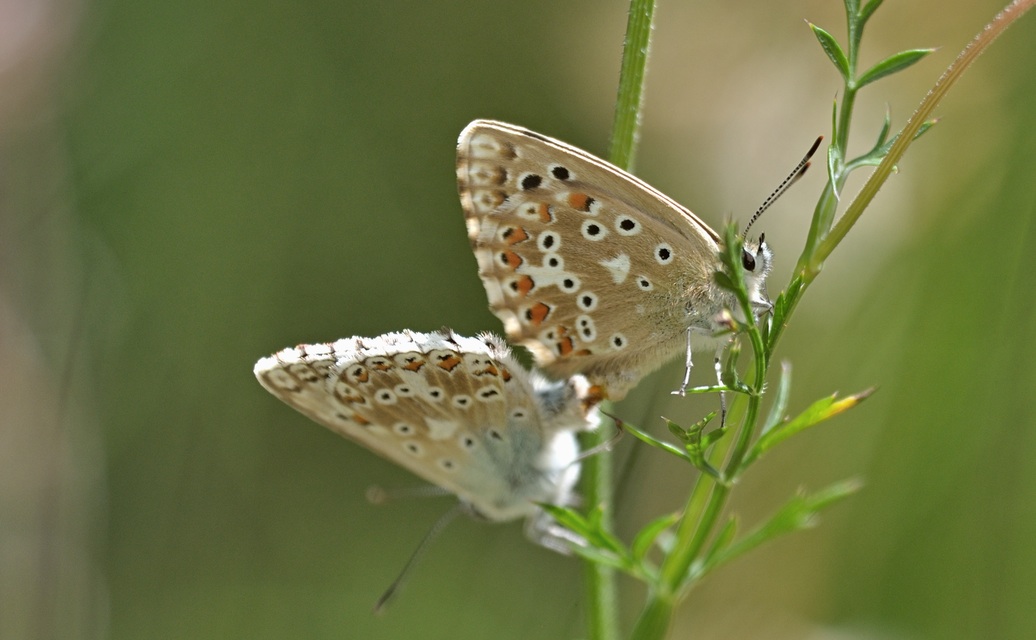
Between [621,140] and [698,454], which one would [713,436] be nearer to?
[698,454]

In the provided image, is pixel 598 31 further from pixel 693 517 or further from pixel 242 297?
pixel 693 517

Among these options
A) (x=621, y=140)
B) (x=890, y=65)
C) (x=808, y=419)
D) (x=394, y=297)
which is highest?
(x=890, y=65)

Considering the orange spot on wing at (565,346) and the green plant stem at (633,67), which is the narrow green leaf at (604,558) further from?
the green plant stem at (633,67)

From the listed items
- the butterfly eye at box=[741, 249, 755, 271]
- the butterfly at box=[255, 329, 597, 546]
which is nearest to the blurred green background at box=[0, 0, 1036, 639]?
the butterfly at box=[255, 329, 597, 546]

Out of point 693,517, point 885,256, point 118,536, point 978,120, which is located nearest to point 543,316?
point 693,517

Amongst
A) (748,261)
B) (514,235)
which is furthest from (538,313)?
(748,261)

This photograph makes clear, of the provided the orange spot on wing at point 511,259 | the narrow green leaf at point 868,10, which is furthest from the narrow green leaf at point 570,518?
the narrow green leaf at point 868,10
